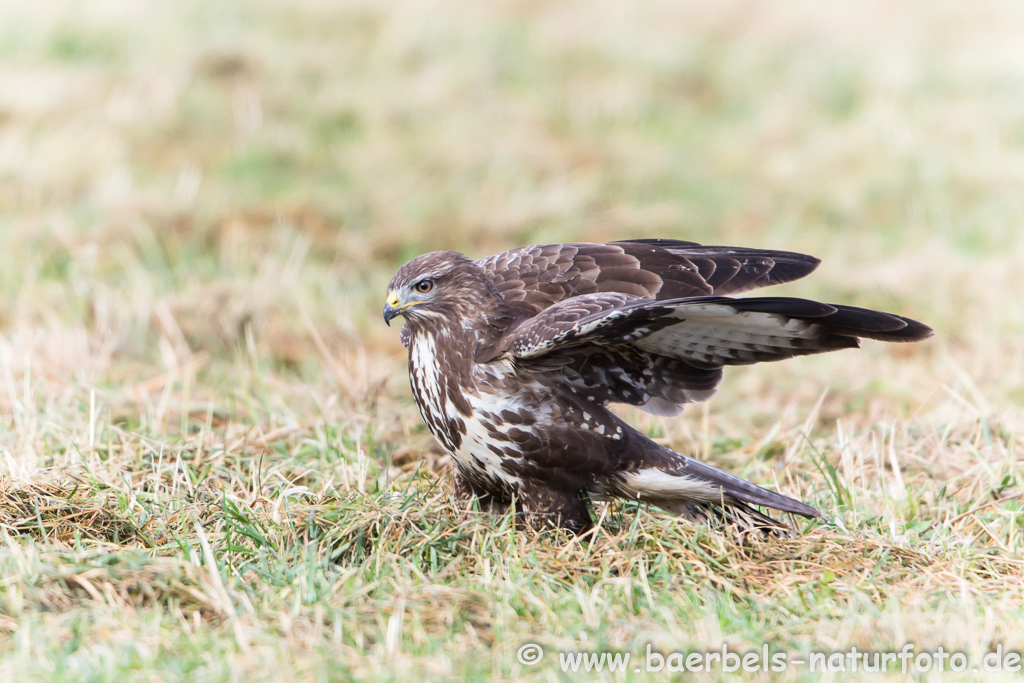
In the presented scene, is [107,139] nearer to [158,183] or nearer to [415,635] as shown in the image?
[158,183]

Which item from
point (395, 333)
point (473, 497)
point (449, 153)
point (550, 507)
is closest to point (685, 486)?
point (550, 507)

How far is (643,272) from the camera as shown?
12.0ft

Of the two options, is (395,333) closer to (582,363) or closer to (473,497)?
(473,497)

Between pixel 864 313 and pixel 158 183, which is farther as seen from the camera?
pixel 158 183

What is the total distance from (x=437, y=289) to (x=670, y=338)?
77cm

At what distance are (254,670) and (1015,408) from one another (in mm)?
3817

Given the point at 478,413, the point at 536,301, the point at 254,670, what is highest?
the point at 536,301

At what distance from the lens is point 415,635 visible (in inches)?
110

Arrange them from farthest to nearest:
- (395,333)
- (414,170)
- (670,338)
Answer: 1. (414,170)
2. (395,333)
3. (670,338)

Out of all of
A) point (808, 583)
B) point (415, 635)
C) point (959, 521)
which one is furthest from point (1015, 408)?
point (415, 635)

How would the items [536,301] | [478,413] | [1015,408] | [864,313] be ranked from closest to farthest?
[864,313], [478,413], [536,301], [1015,408]

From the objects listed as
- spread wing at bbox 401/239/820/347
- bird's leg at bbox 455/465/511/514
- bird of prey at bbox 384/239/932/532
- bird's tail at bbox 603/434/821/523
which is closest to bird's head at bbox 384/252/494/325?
bird of prey at bbox 384/239/932/532

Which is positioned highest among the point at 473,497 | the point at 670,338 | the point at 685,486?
the point at 670,338

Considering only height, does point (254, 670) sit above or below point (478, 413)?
below
